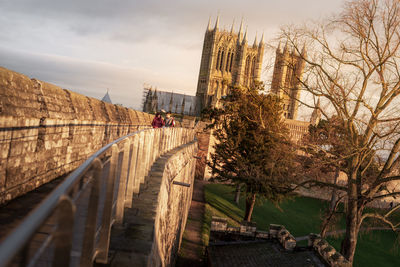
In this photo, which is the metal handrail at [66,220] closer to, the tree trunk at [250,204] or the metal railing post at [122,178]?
the metal railing post at [122,178]

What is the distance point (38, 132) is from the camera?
17.7 ft

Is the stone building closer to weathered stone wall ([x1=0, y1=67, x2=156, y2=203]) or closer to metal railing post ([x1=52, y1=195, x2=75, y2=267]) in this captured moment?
weathered stone wall ([x1=0, y1=67, x2=156, y2=203])

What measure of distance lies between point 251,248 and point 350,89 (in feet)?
29.7

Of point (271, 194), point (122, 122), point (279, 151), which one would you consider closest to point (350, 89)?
point (279, 151)

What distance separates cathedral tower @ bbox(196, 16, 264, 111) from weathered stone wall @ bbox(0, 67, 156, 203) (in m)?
80.5

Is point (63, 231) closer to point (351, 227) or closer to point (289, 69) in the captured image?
point (289, 69)

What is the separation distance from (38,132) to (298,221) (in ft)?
87.2

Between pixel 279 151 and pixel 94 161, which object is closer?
pixel 94 161

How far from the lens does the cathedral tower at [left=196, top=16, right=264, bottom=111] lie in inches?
3484

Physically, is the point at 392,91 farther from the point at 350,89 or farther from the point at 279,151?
the point at 279,151

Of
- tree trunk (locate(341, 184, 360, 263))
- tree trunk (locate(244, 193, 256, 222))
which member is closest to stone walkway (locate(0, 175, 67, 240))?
tree trunk (locate(341, 184, 360, 263))

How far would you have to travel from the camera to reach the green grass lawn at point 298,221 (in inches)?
864

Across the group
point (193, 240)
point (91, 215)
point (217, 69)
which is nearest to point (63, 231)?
point (91, 215)

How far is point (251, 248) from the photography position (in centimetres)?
1625
